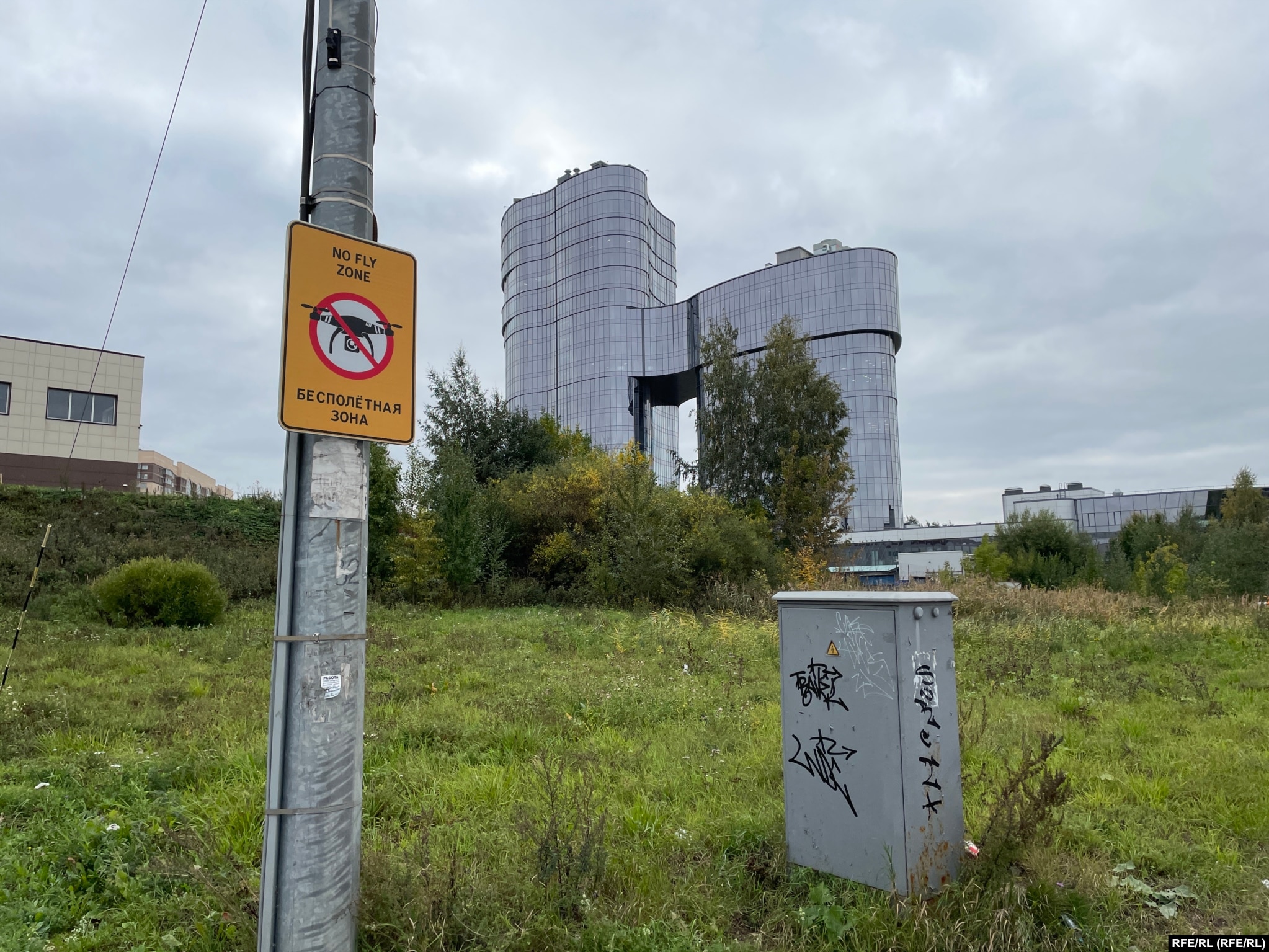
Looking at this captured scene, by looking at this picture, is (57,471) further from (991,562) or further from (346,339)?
(991,562)

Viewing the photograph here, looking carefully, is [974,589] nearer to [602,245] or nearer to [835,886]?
[835,886]

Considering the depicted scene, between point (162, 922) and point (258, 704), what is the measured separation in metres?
4.27

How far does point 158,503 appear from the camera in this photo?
2262 centimetres

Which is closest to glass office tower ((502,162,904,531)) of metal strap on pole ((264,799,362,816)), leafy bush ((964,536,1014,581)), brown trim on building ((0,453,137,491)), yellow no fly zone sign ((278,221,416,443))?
leafy bush ((964,536,1014,581))

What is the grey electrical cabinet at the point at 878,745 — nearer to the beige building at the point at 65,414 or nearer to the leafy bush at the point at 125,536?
the leafy bush at the point at 125,536

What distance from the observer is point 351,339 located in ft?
8.92

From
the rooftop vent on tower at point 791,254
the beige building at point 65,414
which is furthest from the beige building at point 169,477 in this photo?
the rooftop vent on tower at point 791,254

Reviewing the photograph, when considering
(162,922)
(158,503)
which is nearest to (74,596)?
(158,503)

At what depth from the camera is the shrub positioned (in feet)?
43.8

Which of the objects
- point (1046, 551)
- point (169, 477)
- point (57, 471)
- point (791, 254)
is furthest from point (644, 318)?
point (57, 471)

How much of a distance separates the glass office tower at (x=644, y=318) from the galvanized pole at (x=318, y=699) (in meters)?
80.6

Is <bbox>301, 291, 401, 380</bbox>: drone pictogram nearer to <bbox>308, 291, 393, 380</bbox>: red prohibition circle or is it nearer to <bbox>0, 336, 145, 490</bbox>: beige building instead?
<bbox>308, 291, 393, 380</bbox>: red prohibition circle

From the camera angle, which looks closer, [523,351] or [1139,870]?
[1139,870]

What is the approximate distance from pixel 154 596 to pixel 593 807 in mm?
12147
